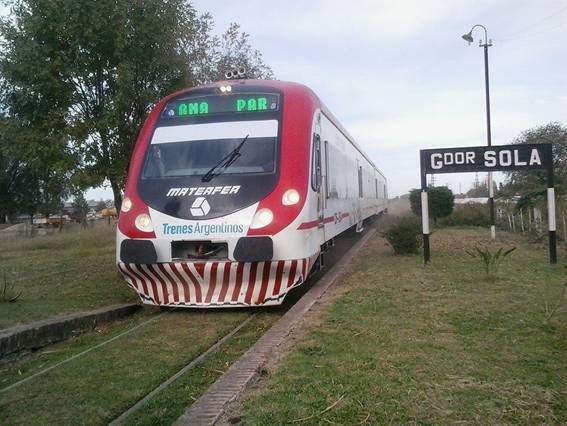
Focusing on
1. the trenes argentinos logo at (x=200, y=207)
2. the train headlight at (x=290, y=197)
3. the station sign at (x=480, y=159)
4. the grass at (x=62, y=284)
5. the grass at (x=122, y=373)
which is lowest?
the grass at (x=122, y=373)

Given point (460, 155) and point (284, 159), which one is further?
point (460, 155)

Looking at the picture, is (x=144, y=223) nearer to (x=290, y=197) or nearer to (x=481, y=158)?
(x=290, y=197)

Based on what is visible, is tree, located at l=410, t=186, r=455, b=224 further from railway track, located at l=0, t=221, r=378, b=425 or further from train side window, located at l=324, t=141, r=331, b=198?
railway track, located at l=0, t=221, r=378, b=425

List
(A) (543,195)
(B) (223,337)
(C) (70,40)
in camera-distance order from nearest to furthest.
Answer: (B) (223,337), (C) (70,40), (A) (543,195)

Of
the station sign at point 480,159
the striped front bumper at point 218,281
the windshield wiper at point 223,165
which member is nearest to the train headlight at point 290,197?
→ the striped front bumper at point 218,281

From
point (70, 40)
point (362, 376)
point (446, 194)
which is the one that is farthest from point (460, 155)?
point (446, 194)

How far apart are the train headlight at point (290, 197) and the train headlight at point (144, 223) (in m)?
1.70

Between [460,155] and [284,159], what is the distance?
550cm

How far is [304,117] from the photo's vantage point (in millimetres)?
8227

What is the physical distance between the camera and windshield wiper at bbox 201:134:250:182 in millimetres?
7789

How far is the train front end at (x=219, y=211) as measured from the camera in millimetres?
7340

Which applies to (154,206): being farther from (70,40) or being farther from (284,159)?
(70,40)

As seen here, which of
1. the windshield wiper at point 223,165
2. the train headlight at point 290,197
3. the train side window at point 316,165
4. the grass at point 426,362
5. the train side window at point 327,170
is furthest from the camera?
the train side window at point 327,170

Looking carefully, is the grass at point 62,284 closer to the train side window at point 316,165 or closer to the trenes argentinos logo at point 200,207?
the trenes argentinos logo at point 200,207
